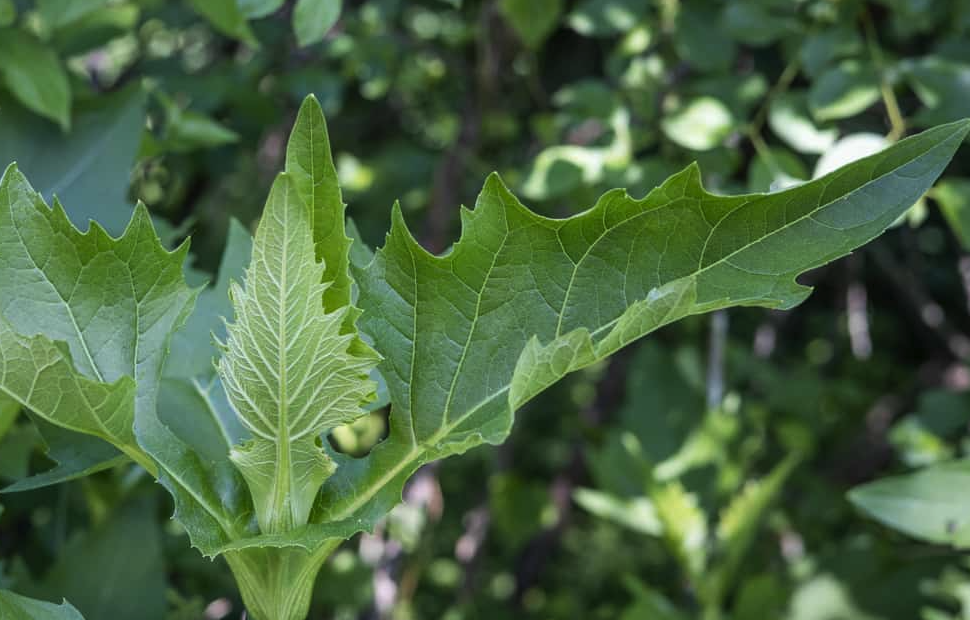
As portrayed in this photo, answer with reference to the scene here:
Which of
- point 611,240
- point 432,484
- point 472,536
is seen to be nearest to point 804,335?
point 472,536

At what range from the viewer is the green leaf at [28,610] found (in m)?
0.54

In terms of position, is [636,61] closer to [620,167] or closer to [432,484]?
[620,167]

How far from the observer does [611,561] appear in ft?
6.20

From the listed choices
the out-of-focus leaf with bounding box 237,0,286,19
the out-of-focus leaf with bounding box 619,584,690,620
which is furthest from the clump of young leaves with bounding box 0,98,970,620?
the out-of-focus leaf with bounding box 619,584,690,620

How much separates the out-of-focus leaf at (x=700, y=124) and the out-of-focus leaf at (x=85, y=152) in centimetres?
60

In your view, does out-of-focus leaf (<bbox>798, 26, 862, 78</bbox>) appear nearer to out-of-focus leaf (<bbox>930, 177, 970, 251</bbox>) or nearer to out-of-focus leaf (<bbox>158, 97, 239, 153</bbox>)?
out-of-focus leaf (<bbox>930, 177, 970, 251</bbox>)

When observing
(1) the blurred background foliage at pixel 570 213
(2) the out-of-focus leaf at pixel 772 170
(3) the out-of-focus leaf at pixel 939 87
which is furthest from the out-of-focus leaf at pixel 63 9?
(3) the out-of-focus leaf at pixel 939 87

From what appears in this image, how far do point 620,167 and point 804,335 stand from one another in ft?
4.21

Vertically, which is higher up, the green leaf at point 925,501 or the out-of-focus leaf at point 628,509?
the green leaf at point 925,501

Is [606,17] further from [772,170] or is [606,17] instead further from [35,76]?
[35,76]

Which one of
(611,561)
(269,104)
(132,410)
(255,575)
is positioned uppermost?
(132,410)

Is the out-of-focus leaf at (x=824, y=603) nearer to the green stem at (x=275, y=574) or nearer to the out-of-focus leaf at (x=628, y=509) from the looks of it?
the out-of-focus leaf at (x=628, y=509)

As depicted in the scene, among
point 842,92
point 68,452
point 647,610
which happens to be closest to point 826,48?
point 842,92

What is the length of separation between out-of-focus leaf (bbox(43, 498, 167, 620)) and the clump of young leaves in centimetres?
28
